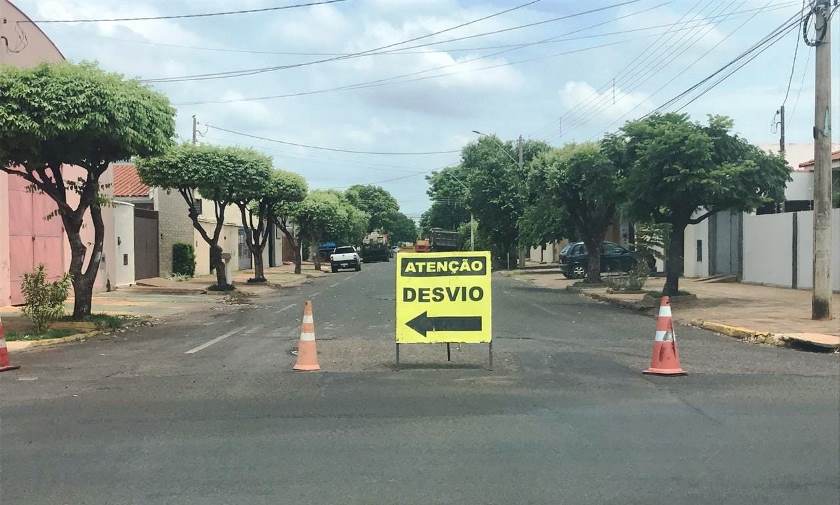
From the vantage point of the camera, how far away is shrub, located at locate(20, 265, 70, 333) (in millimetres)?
12930

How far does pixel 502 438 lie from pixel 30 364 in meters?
7.27

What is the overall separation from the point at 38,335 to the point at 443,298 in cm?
764

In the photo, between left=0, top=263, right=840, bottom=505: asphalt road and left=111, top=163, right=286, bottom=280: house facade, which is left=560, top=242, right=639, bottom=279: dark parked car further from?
left=0, top=263, right=840, bottom=505: asphalt road

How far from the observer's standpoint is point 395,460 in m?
5.59

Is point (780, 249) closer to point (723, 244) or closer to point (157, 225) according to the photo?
point (723, 244)

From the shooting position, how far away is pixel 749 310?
16.4 metres

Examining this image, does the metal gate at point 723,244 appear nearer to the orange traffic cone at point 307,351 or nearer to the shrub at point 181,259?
the orange traffic cone at point 307,351

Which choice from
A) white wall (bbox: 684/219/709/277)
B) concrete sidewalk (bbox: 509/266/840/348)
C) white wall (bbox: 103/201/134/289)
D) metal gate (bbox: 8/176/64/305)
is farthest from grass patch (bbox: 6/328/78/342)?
white wall (bbox: 684/219/709/277)

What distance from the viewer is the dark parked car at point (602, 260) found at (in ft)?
104

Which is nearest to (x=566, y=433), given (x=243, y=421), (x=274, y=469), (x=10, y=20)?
(x=274, y=469)

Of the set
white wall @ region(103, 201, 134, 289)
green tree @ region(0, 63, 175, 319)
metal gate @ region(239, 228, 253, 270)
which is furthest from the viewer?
metal gate @ region(239, 228, 253, 270)

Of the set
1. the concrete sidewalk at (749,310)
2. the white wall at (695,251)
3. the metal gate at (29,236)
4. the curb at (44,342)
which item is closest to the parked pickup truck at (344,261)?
the white wall at (695,251)

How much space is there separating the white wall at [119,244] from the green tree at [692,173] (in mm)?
16462

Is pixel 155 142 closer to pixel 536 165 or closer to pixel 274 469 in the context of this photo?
pixel 274 469
